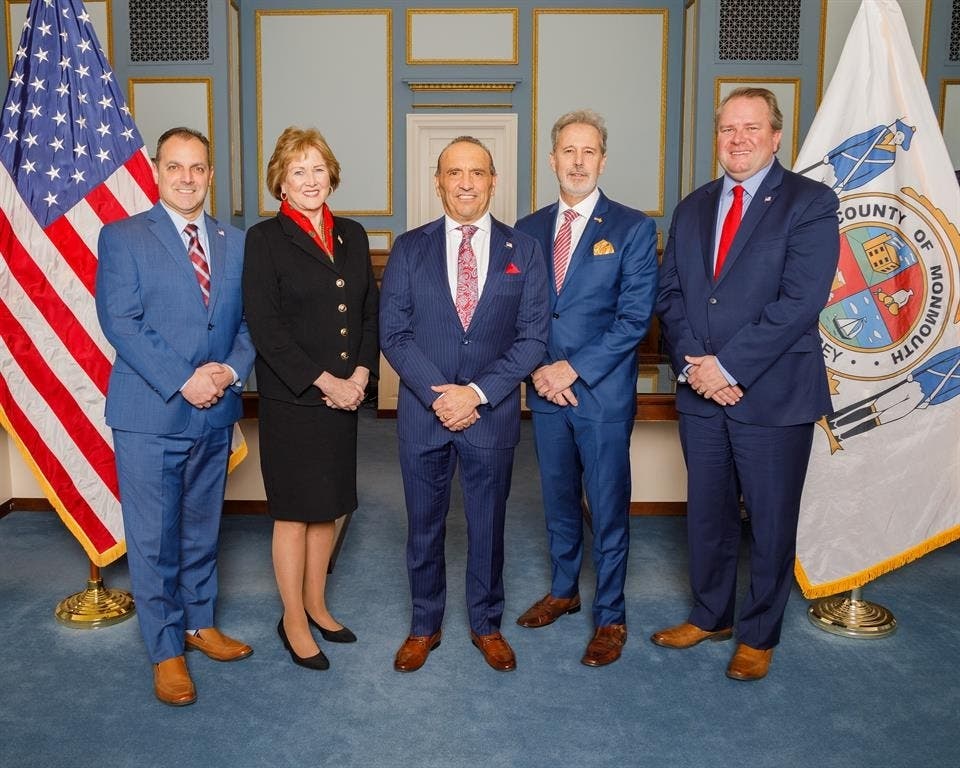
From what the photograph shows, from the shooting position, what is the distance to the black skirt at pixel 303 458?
2.72 m

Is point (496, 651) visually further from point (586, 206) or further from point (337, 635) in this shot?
point (586, 206)

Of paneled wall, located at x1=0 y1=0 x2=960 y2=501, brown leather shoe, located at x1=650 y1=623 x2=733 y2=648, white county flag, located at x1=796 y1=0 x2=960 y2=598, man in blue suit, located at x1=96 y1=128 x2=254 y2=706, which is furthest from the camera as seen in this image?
paneled wall, located at x1=0 y1=0 x2=960 y2=501

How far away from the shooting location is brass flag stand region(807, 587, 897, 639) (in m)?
3.16

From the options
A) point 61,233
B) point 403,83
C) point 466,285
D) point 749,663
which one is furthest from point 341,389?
point 403,83

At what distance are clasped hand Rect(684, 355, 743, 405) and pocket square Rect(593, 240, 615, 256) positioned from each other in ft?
1.34

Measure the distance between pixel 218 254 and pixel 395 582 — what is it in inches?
61.8

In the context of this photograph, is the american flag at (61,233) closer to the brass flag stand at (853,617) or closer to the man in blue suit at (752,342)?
the man in blue suit at (752,342)

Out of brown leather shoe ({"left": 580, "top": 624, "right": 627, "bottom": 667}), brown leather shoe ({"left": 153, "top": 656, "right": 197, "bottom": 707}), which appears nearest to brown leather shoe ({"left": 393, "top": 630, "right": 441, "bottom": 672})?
brown leather shoe ({"left": 580, "top": 624, "right": 627, "bottom": 667})

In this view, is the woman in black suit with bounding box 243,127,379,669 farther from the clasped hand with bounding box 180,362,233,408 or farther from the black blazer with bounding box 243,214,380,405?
the clasped hand with bounding box 180,362,233,408

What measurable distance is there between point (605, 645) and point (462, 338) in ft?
3.57

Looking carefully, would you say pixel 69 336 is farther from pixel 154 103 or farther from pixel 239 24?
pixel 239 24

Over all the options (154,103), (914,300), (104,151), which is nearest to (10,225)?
(104,151)

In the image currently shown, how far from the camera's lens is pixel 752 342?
266 cm

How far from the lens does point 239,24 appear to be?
317 inches
